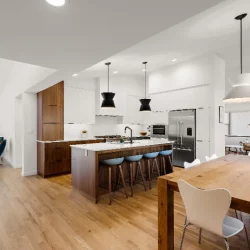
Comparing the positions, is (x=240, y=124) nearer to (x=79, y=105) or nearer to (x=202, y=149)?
(x=202, y=149)

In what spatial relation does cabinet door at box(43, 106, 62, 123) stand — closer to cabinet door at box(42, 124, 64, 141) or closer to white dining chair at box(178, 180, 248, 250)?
cabinet door at box(42, 124, 64, 141)

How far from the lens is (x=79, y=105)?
5895mm

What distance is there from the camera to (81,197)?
132 inches

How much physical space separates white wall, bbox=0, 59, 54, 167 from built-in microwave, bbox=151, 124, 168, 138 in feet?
12.3

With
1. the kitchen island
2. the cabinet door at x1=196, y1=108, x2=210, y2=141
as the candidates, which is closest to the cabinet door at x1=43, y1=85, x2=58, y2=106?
the kitchen island

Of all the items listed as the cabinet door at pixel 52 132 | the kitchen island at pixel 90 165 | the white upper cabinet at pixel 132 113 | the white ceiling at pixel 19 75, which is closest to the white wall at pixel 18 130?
the white ceiling at pixel 19 75

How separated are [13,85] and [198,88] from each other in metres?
5.76

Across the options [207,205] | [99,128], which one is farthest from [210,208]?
[99,128]

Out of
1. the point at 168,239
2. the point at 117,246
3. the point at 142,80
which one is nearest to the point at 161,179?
the point at 168,239

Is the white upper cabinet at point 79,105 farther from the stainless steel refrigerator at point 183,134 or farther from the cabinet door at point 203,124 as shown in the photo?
the cabinet door at point 203,124

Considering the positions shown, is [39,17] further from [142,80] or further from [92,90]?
[142,80]

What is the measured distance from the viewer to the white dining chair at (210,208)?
55.8 inches

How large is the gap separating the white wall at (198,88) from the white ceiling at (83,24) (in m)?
3.34

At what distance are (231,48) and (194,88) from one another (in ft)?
4.14
